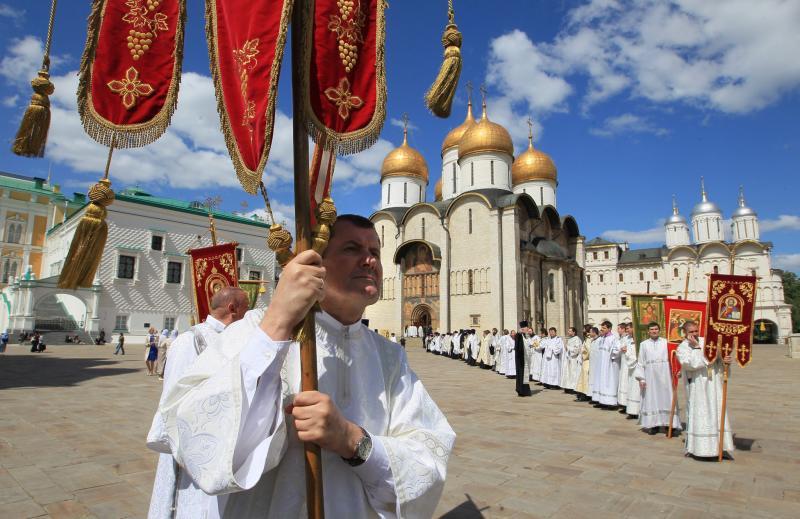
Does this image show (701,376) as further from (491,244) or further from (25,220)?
(25,220)

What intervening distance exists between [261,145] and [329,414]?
0.96 metres

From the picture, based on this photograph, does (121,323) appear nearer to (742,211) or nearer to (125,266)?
(125,266)

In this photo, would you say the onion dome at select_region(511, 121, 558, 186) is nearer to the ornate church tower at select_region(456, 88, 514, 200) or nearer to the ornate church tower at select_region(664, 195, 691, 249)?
the ornate church tower at select_region(456, 88, 514, 200)

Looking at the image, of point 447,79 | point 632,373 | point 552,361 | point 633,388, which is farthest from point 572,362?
point 447,79

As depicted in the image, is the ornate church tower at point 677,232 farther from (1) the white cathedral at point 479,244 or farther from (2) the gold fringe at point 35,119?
(2) the gold fringe at point 35,119

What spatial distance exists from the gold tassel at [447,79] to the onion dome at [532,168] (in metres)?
36.5

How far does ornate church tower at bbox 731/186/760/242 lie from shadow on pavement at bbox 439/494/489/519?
64.9 meters

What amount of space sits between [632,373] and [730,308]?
3224mm

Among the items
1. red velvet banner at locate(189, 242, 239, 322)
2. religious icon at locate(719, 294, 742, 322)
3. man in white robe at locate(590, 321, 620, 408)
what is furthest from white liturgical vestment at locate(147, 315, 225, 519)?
man in white robe at locate(590, 321, 620, 408)

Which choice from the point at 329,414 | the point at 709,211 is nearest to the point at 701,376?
the point at 329,414

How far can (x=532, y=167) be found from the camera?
37.2 m

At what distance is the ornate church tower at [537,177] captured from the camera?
36.9m

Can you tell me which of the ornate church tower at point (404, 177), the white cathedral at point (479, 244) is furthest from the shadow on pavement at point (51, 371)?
the ornate church tower at point (404, 177)

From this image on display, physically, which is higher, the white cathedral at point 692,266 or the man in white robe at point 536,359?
the white cathedral at point 692,266
